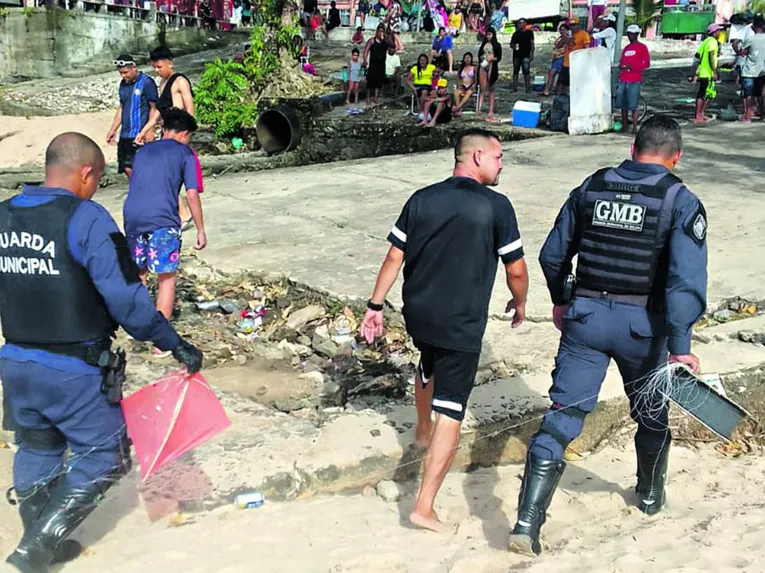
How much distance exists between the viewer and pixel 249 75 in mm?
16938

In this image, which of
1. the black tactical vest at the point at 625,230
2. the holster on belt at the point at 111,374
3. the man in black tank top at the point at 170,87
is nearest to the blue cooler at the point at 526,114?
the man in black tank top at the point at 170,87

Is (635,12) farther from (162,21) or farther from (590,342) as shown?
(590,342)

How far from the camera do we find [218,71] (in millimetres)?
16625

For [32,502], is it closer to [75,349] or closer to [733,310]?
[75,349]

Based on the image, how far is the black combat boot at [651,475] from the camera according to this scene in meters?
3.54

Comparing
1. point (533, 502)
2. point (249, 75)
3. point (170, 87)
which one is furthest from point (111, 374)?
point (249, 75)

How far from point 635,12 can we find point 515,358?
97.0 feet

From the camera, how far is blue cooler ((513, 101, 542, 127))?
568 inches

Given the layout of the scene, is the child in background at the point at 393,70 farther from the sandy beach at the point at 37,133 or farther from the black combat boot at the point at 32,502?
the black combat boot at the point at 32,502

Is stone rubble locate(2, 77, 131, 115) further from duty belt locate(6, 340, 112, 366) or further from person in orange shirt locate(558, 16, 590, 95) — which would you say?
duty belt locate(6, 340, 112, 366)

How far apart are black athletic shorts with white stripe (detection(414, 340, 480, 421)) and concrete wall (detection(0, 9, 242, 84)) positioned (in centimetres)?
2122

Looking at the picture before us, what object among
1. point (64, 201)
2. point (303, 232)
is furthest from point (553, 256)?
point (303, 232)

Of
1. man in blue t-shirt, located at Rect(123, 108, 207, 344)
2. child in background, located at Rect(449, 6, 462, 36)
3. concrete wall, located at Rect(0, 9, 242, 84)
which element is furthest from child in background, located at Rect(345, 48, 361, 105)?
man in blue t-shirt, located at Rect(123, 108, 207, 344)

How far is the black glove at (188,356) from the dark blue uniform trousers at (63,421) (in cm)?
29
